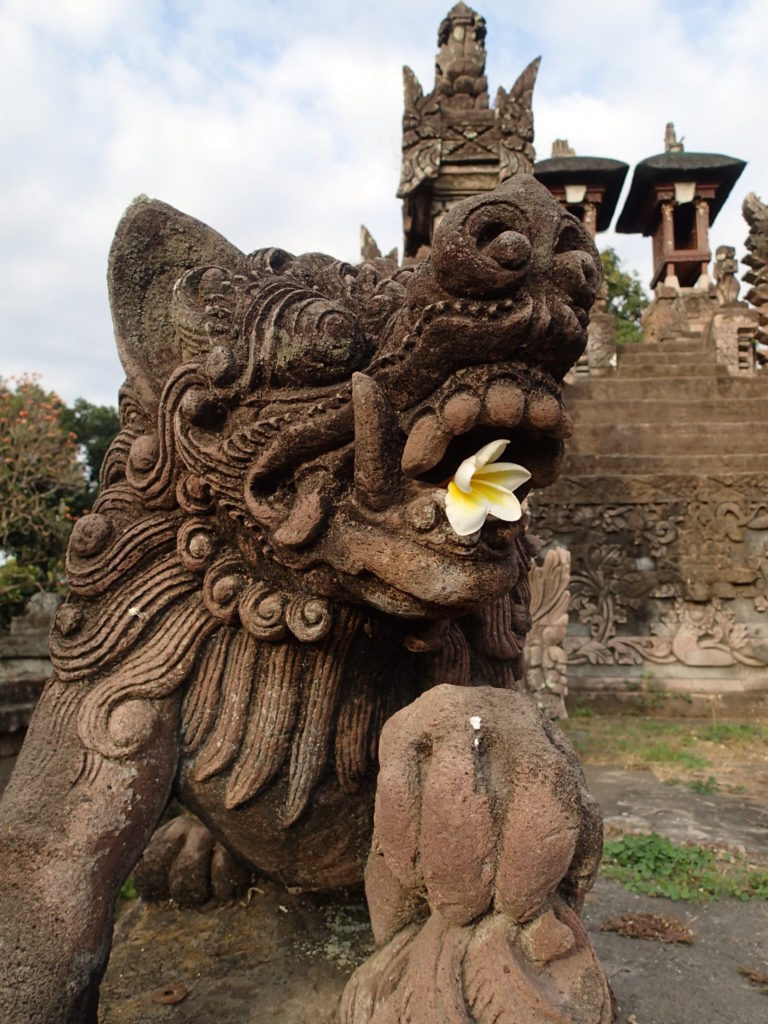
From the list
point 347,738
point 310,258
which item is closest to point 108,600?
point 347,738

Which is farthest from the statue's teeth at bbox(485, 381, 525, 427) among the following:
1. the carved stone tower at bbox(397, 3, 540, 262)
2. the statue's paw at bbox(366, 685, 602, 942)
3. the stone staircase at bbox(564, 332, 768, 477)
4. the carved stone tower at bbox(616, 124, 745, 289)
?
the carved stone tower at bbox(616, 124, 745, 289)

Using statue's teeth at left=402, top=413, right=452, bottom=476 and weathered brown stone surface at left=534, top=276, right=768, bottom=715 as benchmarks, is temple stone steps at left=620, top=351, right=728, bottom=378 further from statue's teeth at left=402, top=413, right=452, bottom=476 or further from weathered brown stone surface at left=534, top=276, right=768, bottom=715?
statue's teeth at left=402, top=413, right=452, bottom=476

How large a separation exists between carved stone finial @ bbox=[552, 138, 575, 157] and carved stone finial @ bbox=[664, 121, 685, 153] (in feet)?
14.4

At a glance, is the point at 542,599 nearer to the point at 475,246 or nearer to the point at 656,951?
the point at 656,951

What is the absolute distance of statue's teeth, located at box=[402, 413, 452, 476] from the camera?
1.37 metres

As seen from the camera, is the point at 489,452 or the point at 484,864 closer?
the point at 484,864

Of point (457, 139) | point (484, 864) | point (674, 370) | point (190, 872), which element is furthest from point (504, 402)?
point (674, 370)

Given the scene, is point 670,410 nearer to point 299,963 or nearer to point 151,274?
point 151,274

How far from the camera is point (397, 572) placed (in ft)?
4.64

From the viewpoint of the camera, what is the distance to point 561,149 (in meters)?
22.5

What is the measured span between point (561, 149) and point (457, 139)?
59.4 ft

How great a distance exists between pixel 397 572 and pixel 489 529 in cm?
18

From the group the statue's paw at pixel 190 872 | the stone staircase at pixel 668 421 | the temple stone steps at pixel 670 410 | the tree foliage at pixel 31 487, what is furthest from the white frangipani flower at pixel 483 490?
the temple stone steps at pixel 670 410

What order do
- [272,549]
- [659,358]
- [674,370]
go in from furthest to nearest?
1. [659,358]
2. [674,370]
3. [272,549]
